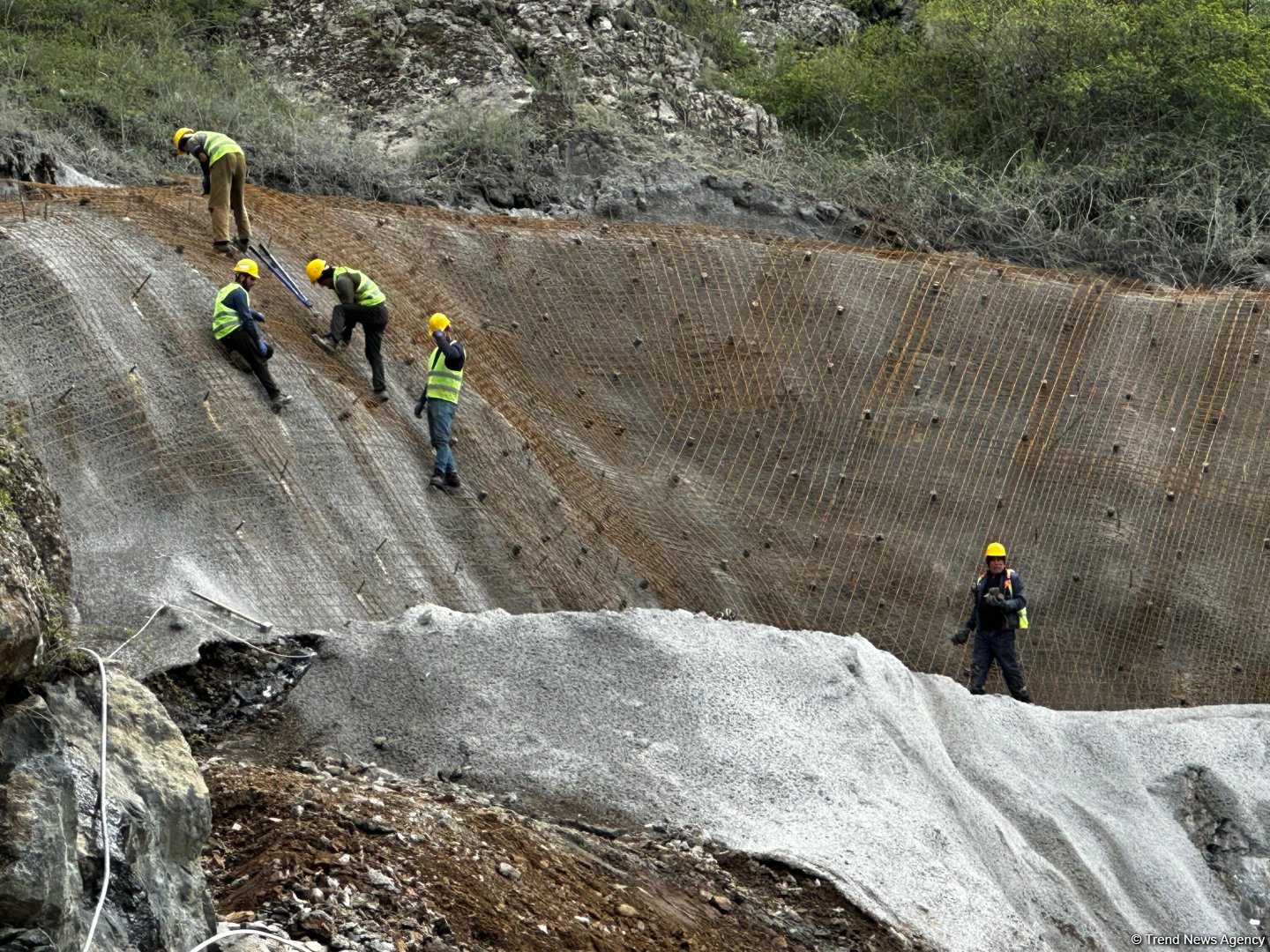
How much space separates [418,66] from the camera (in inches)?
877

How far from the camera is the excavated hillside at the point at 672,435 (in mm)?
11547

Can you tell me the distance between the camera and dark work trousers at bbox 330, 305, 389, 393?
13.3 m

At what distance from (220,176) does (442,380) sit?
297cm

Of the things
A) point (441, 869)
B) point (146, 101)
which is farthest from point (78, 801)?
point (146, 101)

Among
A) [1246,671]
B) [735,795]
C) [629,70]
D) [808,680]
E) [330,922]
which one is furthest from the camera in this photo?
[629,70]

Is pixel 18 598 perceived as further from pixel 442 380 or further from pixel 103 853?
pixel 442 380

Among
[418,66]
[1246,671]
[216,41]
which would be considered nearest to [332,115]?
[418,66]

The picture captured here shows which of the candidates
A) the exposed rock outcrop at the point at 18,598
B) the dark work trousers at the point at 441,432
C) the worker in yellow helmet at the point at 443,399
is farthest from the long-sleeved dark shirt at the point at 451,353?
the exposed rock outcrop at the point at 18,598

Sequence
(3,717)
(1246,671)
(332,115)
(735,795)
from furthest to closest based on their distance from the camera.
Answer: (332,115) → (1246,671) → (735,795) → (3,717)

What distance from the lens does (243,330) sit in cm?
1225

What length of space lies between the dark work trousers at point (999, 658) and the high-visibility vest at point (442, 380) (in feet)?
15.7

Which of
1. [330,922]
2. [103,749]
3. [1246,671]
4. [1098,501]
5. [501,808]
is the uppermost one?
[103,749]

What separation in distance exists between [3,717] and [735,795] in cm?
491

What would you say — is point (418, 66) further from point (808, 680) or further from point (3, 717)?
point (3, 717)
